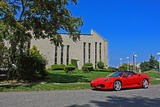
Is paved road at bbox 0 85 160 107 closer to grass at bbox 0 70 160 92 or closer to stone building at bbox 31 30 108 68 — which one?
grass at bbox 0 70 160 92

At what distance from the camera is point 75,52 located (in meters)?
47.5

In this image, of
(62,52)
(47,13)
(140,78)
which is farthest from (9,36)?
(62,52)

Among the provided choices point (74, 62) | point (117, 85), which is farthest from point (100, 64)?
point (117, 85)

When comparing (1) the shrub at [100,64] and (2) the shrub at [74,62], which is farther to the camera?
(1) the shrub at [100,64]

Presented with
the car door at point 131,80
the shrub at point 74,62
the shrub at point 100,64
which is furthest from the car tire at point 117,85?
the shrub at point 100,64

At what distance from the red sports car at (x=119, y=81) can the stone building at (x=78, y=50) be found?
106ft

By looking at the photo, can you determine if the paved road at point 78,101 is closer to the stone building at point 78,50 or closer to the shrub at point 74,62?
the stone building at point 78,50

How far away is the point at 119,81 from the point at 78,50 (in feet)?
125

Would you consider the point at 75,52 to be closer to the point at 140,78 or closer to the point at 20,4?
the point at 20,4

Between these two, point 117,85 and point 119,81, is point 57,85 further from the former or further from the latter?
point 119,81

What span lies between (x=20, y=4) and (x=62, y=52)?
32369 millimetres

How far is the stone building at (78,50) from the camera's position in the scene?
1743 inches

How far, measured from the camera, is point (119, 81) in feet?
33.0

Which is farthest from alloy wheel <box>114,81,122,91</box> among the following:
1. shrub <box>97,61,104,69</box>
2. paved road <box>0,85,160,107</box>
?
shrub <box>97,61,104,69</box>
